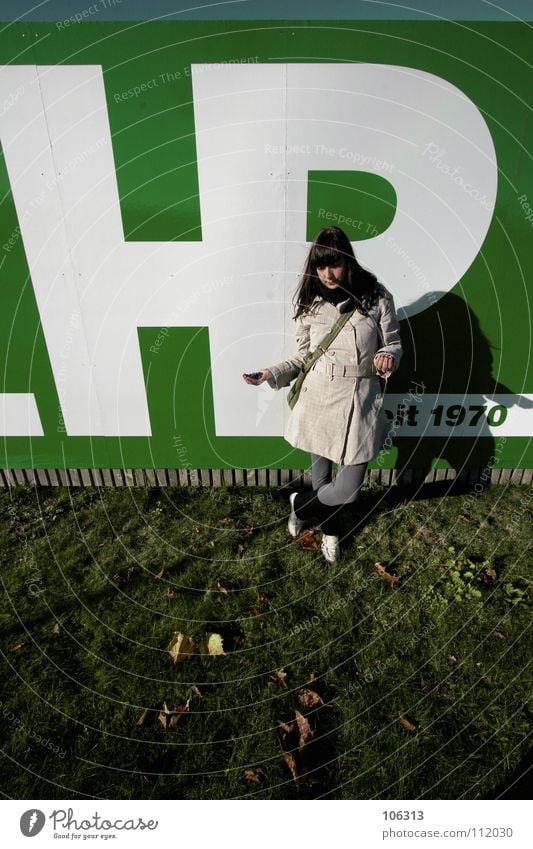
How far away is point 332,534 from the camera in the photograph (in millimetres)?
3688

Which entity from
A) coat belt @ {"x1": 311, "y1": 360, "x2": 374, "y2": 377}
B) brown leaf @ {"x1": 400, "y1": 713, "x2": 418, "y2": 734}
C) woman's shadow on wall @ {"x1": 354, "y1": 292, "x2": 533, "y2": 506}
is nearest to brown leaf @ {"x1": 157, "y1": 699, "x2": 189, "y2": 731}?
brown leaf @ {"x1": 400, "y1": 713, "x2": 418, "y2": 734}

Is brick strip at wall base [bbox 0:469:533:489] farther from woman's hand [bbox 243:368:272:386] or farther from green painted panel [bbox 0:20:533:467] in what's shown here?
woman's hand [bbox 243:368:272:386]

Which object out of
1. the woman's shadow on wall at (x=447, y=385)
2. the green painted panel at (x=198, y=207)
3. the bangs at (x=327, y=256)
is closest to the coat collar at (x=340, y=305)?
the bangs at (x=327, y=256)

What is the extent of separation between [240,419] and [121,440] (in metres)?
1.13

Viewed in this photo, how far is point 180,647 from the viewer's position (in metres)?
3.05

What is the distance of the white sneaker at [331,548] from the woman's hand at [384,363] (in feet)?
4.60

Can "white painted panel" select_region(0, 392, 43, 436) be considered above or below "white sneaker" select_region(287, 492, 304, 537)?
above

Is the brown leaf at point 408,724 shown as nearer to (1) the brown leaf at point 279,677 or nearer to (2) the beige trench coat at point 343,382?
(1) the brown leaf at point 279,677

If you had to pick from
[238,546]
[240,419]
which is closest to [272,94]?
[240,419]

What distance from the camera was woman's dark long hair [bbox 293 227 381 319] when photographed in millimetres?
2822

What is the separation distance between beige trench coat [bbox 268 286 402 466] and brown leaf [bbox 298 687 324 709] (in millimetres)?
1452

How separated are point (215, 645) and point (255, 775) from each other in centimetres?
76
